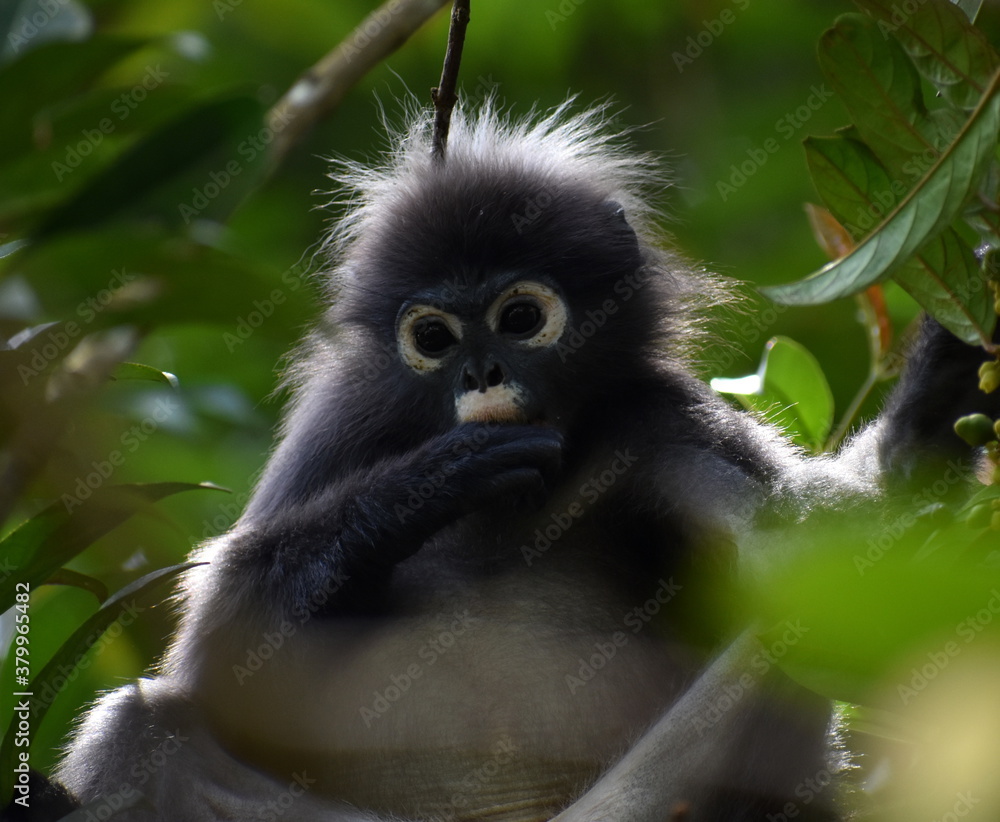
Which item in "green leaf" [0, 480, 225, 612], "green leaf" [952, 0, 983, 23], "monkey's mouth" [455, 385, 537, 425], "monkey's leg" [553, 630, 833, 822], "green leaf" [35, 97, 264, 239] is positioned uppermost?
"green leaf" [952, 0, 983, 23]

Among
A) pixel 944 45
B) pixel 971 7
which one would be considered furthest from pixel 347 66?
pixel 944 45

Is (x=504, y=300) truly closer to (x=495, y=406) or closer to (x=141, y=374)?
(x=495, y=406)

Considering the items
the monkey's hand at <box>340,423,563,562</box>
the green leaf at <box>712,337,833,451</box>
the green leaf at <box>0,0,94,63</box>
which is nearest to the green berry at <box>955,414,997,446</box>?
the monkey's hand at <box>340,423,563,562</box>

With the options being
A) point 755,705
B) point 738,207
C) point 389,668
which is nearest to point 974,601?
point 755,705

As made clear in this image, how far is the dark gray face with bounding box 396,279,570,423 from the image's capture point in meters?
2.94

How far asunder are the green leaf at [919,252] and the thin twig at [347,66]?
223 centimetres

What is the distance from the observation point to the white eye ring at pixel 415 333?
3.14 meters

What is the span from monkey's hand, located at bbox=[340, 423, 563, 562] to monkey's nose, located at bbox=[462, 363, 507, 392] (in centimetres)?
14

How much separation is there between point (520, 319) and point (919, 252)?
1.47 meters

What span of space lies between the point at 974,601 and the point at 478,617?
6.45ft

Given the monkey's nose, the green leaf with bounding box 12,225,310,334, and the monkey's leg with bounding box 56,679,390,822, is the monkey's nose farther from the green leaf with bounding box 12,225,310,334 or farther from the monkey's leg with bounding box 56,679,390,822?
the green leaf with bounding box 12,225,310,334

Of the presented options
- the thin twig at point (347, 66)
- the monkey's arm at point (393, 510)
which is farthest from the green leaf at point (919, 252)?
the thin twig at point (347, 66)

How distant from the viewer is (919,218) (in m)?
1.41

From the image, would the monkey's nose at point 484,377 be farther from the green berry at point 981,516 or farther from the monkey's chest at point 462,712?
the green berry at point 981,516
